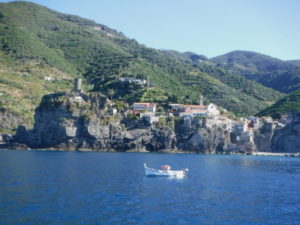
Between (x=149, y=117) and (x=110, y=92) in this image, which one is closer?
(x=149, y=117)

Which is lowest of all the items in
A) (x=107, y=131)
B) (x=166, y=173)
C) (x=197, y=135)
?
(x=166, y=173)

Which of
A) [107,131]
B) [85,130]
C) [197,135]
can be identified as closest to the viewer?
[85,130]

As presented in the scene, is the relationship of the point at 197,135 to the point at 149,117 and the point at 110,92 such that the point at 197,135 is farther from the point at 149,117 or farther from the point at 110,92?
the point at 110,92

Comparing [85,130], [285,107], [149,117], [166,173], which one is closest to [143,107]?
[149,117]

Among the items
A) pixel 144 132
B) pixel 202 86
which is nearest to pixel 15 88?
pixel 144 132

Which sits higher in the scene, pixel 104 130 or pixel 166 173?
pixel 104 130

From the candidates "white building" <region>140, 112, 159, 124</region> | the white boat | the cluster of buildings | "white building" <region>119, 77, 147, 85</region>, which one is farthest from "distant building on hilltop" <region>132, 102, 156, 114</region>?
the white boat

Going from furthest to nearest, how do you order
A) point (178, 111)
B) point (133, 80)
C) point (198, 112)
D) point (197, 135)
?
point (133, 80), point (178, 111), point (198, 112), point (197, 135)

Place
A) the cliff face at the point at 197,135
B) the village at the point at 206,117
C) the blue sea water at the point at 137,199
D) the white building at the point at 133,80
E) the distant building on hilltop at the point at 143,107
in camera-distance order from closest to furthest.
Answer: the blue sea water at the point at 137,199 < the cliff face at the point at 197,135 < the village at the point at 206,117 < the distant building on hilltop at the point at 143,107 < the white building at the point at 133,80

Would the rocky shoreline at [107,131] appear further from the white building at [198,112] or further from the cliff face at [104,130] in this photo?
the white building at [198,112]

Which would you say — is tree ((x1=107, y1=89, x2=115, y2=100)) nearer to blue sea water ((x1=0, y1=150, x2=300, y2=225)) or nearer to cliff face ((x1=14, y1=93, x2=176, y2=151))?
cliff face ((x1=14, y1=93, x2=176, y2=151))

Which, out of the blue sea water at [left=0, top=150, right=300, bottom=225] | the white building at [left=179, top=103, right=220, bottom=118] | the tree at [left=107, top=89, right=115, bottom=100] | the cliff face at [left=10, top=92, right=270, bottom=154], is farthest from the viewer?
the tree at [left=107, top=89, right=115, bottom=100]

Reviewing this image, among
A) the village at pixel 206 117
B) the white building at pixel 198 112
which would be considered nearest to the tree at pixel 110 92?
the village at pixel 206 117

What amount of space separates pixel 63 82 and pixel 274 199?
13887 cm
